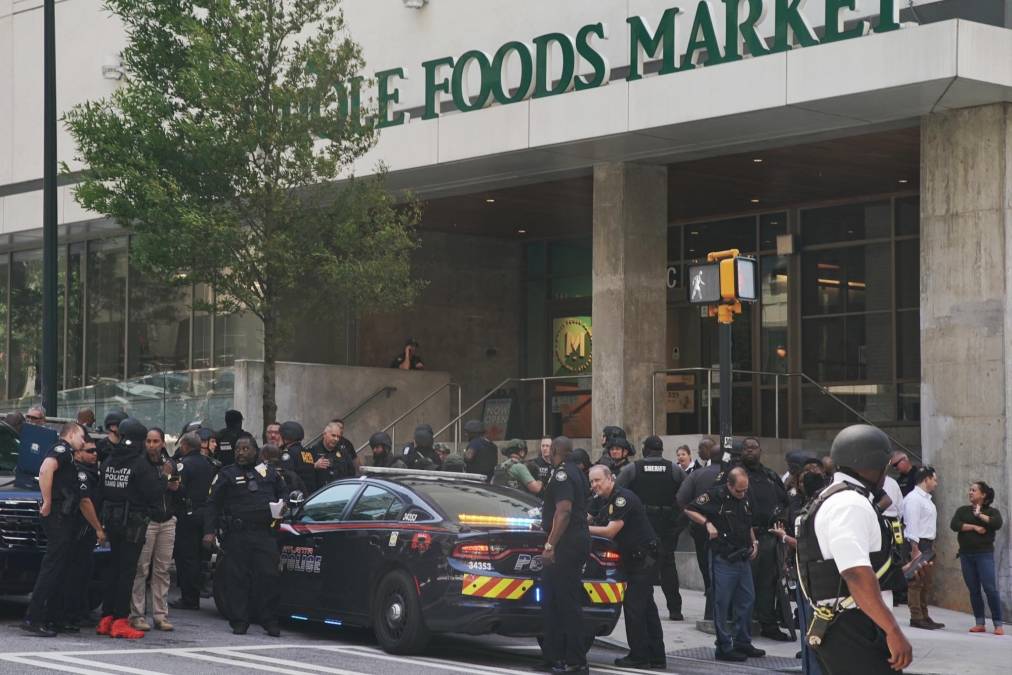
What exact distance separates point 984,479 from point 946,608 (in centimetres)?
155

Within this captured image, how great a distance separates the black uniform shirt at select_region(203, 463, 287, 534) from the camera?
45.8 feet

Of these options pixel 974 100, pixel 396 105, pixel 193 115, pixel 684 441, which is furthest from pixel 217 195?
pixel 974 100

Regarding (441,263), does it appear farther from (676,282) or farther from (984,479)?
(984,479)

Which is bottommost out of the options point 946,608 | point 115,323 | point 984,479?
point 946,608

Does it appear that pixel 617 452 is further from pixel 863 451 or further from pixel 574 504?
pixel 863 451

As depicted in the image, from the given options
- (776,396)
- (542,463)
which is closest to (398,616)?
(542,463)

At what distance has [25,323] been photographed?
3459 cm

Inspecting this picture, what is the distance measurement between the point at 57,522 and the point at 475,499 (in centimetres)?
339

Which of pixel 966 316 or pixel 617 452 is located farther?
pixel 966 316

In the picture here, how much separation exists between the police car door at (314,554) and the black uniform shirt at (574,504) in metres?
2.24

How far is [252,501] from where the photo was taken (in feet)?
45.9

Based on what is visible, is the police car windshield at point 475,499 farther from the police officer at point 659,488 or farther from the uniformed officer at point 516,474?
the uniformed officer at point 516,474

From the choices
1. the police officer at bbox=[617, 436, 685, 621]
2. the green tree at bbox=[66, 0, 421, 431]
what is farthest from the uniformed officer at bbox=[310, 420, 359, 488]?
→ the green tree at bbox=[66, 0, 421, 431]

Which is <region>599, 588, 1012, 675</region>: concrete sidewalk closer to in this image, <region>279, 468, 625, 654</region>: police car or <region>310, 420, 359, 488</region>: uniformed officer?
<region>279, 468, 625, 654</region>: police car
